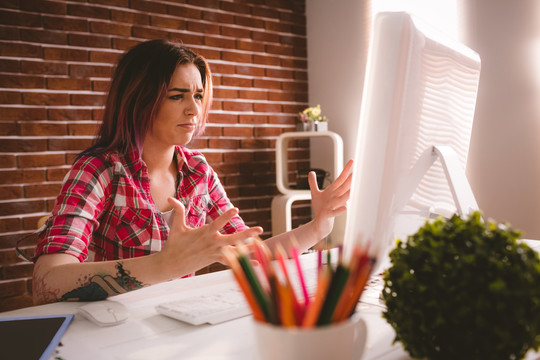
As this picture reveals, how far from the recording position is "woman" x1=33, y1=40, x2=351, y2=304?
102 cm

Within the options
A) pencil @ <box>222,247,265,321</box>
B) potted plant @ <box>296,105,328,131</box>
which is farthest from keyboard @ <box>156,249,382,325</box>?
potted plant @ <box>296,105,328,131</box>

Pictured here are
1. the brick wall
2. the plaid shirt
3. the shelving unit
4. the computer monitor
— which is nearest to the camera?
the computer monitor

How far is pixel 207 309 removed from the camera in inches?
32.2

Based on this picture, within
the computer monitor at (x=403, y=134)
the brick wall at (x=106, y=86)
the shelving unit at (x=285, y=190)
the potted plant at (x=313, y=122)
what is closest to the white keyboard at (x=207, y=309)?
the computer monitor at (x=403, y=134)

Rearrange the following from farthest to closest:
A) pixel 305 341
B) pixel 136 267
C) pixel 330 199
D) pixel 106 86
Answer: pixel 106 86 < pixel 330 199 < pixel 136 267 < pixel 305 341

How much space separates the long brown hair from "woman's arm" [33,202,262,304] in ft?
1.59

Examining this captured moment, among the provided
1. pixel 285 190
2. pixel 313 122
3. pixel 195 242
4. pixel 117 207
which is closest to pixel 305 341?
pixel 195 242

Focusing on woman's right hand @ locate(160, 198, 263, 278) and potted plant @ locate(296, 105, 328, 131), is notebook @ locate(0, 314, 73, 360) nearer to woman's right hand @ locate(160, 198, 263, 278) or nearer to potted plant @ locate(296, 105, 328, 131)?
woman's right hand @ locate(160, 198, 263, 278)

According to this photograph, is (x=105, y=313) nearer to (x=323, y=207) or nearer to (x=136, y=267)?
(x=136, y=267)

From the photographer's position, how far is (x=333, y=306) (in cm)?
43

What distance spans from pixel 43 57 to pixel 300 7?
2.08m

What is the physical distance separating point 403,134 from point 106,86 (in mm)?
2648

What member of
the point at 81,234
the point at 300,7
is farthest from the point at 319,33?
the point at 81,234

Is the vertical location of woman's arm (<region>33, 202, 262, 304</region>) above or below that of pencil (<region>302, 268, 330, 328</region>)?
below
